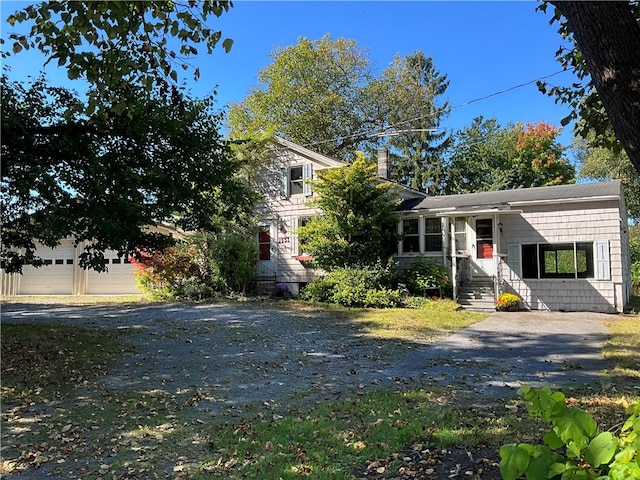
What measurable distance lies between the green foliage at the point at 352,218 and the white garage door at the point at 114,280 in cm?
974

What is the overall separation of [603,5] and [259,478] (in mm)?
3534

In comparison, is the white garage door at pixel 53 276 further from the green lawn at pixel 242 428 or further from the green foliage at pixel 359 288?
the green lawn at pixel 242 428

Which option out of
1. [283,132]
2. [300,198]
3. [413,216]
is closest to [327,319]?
[413,216]

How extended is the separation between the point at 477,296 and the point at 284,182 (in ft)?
28.7

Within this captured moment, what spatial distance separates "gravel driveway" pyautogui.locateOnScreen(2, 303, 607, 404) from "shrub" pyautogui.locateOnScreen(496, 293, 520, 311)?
3.79 ft

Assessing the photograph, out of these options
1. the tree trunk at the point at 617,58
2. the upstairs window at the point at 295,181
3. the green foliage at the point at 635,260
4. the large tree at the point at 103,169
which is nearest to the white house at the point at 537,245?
the upstairs window at the point at 295,181

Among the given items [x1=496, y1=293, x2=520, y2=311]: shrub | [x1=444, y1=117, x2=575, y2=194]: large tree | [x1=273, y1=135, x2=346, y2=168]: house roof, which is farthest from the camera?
[x1=444, y1=117, x2=575, y2=194]: large tree

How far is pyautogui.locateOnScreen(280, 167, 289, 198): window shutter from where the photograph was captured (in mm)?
18297

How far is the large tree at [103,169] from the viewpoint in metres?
6.84

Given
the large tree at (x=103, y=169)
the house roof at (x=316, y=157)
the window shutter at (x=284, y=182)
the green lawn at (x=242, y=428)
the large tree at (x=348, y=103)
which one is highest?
the large tree at (x=348, y=103)

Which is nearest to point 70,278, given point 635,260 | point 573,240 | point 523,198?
point 523,198

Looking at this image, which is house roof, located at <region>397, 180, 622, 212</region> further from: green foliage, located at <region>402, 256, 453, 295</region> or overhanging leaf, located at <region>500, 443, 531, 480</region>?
overhanging leaf, located at <region>500, 443, 531, 480</region>

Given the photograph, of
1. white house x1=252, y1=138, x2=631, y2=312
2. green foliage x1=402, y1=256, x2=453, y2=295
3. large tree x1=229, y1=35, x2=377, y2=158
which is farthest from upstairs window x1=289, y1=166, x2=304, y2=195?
large tree x1=229, y1=35, x2=377, y2=158

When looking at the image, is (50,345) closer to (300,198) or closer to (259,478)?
(259,478)
